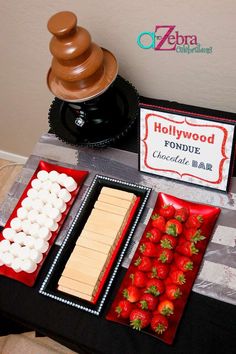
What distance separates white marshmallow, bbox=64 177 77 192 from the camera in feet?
3.87

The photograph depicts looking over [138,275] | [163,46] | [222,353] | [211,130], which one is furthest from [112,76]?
[222,353]

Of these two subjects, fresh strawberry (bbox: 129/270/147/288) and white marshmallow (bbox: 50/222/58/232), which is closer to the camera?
fresh strawberry (bbox: 129/270/147/288)

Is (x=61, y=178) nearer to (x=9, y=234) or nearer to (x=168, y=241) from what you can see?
(x=9, y=234)

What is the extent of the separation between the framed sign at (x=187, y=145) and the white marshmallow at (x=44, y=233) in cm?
32

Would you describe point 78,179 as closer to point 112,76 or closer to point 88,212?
point 88,212

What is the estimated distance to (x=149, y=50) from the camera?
→ 1227 mm

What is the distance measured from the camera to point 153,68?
1.28 meters

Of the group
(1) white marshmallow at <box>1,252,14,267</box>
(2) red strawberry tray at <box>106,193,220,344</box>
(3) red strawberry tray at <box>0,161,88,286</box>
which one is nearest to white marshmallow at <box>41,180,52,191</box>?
(3) red strawberry tray at <box>0,161,88,286</box>

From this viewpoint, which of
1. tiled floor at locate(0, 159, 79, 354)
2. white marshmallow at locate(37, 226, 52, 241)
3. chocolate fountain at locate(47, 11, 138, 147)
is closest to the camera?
chocolate fountain at locate(47, 11, 138, 147)

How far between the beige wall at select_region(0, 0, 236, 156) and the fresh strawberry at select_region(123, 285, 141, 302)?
661mm

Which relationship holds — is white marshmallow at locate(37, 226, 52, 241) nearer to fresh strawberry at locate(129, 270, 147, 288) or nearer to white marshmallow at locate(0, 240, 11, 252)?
white marshmallow at locate(0, 240, 11, 252)

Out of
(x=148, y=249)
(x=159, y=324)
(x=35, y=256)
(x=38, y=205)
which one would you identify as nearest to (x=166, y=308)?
(x=159, y=324)

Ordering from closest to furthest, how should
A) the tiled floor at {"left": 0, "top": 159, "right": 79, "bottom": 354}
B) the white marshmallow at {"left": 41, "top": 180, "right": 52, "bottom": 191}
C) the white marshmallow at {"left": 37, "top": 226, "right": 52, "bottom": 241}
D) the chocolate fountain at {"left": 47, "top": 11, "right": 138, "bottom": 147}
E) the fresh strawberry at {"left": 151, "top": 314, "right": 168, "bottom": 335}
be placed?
the fresh strawberry at {"left": 151, "top": 314, "right": 168, "bottom": 335} < the chocolate fountain at {"left": 47, "top": 11, "right": 138, "bottom": 147} < the white marshmallow at {"left": 37, "top": 226, "right": 52, "bottom": 241} < the white marshmallow at {"left": 41, "top": 180, "right": 52, "bottom": 191} < the tiled floor at {"left": 0, "top": 159, "right": 79, "bottom": 354}

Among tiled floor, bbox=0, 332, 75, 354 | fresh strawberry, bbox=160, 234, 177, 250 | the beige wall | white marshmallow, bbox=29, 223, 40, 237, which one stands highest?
the beige wall
